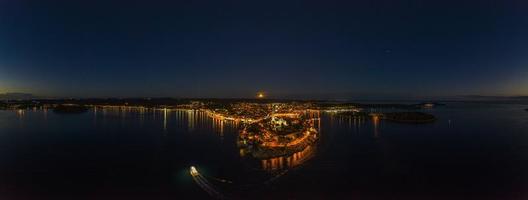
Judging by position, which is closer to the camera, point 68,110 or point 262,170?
point 262,170

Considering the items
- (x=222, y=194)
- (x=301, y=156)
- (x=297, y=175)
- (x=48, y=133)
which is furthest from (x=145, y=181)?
(x=48, y=133)

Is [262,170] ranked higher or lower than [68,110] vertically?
lower

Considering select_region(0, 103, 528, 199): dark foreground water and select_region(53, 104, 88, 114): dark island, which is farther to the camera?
select_region(53, 104, 88, 114): dark island

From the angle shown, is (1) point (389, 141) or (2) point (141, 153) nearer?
(2) point (141, 153)

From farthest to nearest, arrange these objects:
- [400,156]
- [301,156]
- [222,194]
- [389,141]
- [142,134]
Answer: [142,134] < [389,141] < [400,156] < [301,156] < [222,194]

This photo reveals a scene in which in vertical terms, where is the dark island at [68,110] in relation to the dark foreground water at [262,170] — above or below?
above

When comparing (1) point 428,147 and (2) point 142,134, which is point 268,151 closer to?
(1) point 428,147

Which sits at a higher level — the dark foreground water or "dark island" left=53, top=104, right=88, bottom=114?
"dark island" left=53, top=104, right=88, bottom=114

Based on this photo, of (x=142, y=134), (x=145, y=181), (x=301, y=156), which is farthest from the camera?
(x=142, y=134)

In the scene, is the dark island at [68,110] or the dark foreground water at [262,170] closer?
the dark foreground water at [262,170]

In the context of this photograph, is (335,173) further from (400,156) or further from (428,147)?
(428,147)
